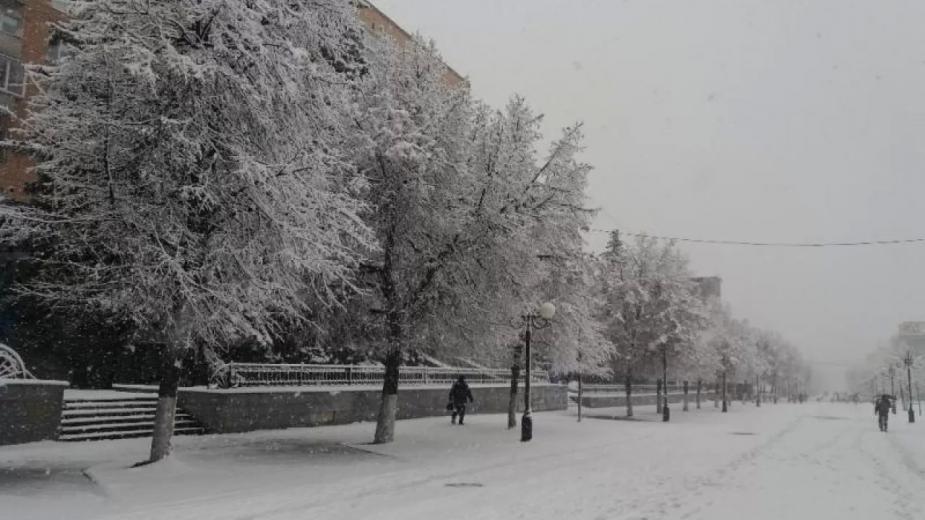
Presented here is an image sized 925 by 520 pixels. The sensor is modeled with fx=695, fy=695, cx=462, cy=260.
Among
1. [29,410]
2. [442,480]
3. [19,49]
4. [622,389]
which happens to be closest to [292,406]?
[29,410]

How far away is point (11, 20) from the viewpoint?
27.9m

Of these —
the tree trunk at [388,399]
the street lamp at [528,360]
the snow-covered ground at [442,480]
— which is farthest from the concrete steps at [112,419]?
the street lamp at [528,360]

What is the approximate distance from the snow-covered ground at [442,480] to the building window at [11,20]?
67.7 feet

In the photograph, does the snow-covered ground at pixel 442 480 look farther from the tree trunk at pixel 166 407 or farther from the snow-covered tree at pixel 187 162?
the snow-covered tree at pixel 187 162

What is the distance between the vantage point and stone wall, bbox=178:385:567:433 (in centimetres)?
1808

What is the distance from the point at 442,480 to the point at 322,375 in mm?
10998

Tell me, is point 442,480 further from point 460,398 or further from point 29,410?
point 460,398

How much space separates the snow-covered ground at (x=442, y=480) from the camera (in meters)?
9.52

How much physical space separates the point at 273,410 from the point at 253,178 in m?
10.0

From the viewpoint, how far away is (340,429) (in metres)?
20.9

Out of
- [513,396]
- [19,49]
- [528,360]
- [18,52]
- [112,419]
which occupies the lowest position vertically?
[112,419]

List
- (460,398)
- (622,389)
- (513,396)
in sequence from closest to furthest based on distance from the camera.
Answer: (460,398) < (513,396) < (622,389)

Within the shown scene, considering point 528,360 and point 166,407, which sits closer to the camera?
point 166,407

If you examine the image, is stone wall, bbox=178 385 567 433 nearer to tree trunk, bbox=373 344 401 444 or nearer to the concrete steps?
the concrete steps
